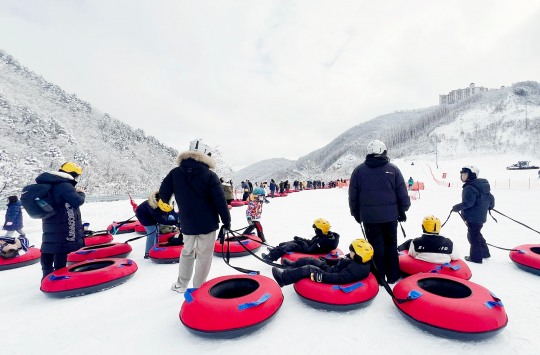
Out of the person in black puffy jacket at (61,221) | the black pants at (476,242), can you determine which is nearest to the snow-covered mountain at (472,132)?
the black pants at (476,242)

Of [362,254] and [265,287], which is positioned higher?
[362,254]

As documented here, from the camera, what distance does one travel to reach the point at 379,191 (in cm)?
402

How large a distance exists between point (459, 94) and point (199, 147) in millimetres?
199932

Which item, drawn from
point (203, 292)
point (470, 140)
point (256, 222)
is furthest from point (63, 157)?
point (470, 140)

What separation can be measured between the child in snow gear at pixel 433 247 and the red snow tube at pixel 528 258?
1492 mm

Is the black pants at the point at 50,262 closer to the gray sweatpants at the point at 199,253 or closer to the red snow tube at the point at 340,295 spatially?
the gray sweatpants at the point at 199,253

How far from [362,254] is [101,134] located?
63801 millimetres

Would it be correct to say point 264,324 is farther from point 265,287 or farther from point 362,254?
point 362,254

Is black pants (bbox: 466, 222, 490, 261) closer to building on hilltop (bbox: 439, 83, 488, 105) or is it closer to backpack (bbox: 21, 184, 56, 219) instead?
backpack (bbox: 21, 184, 56, 219)

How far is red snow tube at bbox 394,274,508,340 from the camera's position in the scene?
8.61ft

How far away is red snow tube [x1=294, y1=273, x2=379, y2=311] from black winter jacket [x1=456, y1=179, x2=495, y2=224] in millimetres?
3150

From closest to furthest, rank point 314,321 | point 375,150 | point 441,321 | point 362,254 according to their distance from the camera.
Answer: point 441,321 → point 314,321 → point 362,254 → point 375,150

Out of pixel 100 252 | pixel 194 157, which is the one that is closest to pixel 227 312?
pixel 194 157

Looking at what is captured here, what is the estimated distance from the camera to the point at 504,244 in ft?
21.1
